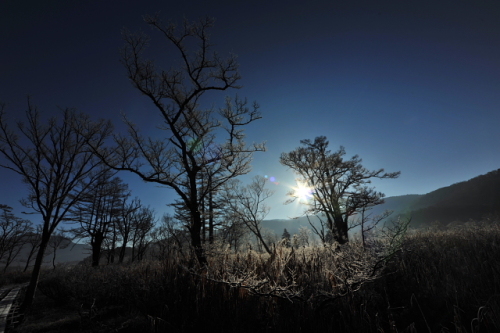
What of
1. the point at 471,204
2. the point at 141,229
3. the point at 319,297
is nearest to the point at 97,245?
the point at 141,229

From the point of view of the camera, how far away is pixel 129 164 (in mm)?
9266

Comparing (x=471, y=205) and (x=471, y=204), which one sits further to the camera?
(x=471, y=204)

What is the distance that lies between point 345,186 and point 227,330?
13.6 metres

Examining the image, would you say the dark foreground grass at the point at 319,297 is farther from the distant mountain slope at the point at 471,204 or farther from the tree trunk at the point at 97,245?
the distant mountain slope at the point at 471,204

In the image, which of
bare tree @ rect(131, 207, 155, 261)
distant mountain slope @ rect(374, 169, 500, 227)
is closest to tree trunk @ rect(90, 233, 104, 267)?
bare tree @ rect(131, 207, 155, 261)

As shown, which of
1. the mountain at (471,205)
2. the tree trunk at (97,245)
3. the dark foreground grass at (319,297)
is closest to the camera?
the dark foreground grass at (319,297)

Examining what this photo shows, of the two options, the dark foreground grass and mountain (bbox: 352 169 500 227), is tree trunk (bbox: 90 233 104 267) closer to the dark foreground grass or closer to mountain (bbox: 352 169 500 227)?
the dark foreground grass

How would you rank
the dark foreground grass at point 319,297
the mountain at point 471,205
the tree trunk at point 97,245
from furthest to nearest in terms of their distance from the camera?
the mountain at point 471,205 → the tree trunk at point 97,245 → the dark foreground grass at point 319,297

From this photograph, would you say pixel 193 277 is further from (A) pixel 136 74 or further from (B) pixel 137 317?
(A) pixel 136 74

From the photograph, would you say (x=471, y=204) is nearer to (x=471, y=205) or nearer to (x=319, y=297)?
(x=471, y=205)

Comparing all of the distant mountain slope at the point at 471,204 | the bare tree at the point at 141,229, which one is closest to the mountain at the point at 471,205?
the distant mountain slope at the point at 471,204

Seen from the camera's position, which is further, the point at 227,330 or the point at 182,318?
the point at 182,318

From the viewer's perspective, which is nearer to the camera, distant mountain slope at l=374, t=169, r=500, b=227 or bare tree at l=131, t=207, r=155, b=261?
bare tree at l=131, t=207, r=155, b=261

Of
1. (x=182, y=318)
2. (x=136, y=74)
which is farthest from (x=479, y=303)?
(x=136, y=74)
